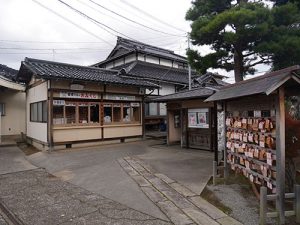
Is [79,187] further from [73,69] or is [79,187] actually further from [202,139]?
[73,69]

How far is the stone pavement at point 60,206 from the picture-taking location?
512 centimetres

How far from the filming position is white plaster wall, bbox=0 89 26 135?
17812 mm

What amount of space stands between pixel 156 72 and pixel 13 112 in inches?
465

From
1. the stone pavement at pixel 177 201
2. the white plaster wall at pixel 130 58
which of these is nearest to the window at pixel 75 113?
the stone pavement at pixel 177 201

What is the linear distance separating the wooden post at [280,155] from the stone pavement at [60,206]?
1907 millimetres

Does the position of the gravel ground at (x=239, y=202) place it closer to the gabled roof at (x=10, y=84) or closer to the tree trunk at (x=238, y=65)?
the tree trunk at (x=238, y=65)

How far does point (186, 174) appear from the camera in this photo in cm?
825

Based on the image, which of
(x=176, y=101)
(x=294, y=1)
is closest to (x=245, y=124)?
(x=294, y=1)

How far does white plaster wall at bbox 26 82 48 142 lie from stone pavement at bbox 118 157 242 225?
7.09m

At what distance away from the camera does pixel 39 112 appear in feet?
49.0

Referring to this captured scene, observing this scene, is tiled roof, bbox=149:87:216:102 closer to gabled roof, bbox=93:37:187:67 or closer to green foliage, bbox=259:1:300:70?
green foliage, bbox=259:1:300:70

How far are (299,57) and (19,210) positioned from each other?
9457 mm

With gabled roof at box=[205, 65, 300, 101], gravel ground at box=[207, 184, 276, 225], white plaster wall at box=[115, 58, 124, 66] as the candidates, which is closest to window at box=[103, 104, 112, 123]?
gravel ground at box=[207, 184, 276, 225]

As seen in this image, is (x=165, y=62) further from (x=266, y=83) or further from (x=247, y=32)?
(x=266, y=83)
